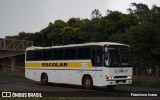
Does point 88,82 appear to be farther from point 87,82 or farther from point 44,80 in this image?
point 44,80

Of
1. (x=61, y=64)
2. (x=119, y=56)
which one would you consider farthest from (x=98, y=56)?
(x=61, y=64)

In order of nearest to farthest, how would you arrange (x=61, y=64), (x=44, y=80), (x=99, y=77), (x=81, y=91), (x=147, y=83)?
1. (x=81, y=91)
2. (x=99, y=77)
3. (x=61, y=64)
4. (x=147, y=83)
5. (x=44, y=80)

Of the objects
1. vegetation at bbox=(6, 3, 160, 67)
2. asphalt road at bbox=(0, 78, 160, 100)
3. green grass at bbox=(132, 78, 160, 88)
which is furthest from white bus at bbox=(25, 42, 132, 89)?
vegetation at bbox=(6, 3, 160, 67)

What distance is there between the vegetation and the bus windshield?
37.5ft

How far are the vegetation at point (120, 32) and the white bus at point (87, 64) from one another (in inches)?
444

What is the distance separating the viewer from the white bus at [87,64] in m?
23.4

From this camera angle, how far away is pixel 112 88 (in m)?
25.1

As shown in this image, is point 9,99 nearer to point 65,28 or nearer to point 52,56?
point 52,56

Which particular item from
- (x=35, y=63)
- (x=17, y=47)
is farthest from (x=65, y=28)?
(x=35, y=63)

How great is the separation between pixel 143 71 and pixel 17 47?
3924 cm

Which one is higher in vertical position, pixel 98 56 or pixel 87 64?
pixel 98 56

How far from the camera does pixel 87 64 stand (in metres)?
24.7

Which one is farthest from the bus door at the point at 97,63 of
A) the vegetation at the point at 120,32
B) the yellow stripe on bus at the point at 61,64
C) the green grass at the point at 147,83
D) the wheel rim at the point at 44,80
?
the vegetation at the point at 120,32

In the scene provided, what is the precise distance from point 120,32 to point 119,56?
95.7 ft
